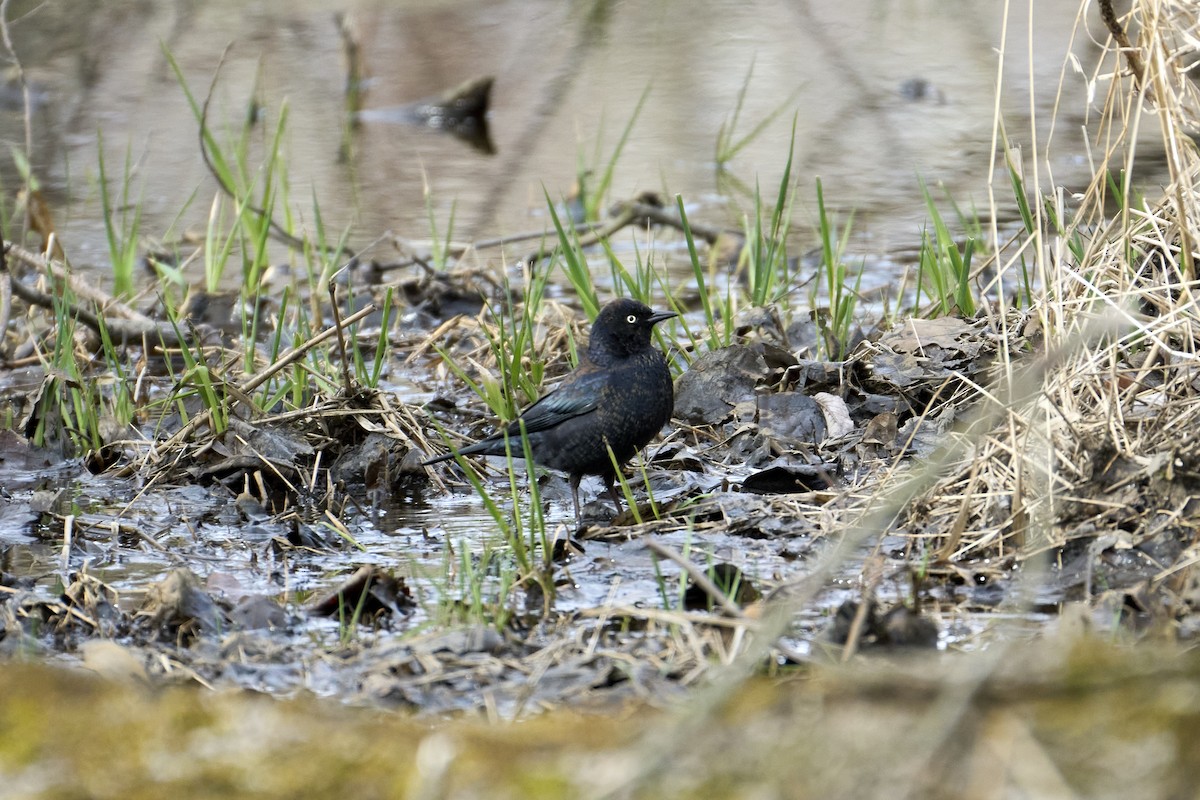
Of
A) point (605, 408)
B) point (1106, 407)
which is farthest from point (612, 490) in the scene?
point (1106, 407)

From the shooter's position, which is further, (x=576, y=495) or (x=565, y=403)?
(x=565, y=403)

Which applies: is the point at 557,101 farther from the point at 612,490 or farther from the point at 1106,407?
the point at 1106,407

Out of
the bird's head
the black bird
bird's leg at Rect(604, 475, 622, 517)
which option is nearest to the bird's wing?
the black bird

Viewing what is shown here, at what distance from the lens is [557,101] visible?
1352 centimetres

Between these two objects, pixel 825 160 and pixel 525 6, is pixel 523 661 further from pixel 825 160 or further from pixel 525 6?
pixel 525 6

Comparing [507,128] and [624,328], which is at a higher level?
[624,328]

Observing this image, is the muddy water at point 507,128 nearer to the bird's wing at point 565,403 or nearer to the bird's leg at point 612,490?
the bird's leg at point 612,490

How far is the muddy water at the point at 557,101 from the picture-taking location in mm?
9578

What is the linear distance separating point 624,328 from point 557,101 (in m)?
8.85

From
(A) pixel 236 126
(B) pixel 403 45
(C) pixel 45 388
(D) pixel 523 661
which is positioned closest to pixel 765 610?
(D) pixel 523 661

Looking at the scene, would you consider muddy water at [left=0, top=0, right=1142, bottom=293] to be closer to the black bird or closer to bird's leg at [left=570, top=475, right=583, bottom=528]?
the black bird

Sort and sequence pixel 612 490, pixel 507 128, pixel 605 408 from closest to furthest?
pixel 605 408 < pixel 612 490 < pixel 507 128

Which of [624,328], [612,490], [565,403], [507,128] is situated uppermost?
[624,328]

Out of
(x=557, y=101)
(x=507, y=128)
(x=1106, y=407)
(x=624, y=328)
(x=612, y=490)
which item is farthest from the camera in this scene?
(x=557, y=101)
